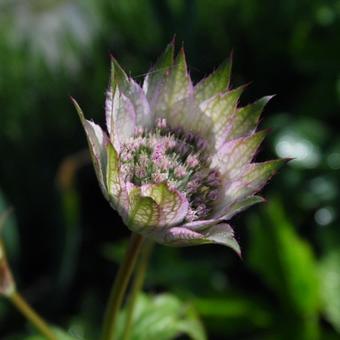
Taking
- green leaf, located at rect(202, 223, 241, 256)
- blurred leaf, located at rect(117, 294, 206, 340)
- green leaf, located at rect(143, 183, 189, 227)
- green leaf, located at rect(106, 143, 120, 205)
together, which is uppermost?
green leaf, located at rect(106, 143, 120, 205)

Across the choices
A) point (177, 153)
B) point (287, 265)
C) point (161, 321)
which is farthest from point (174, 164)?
point (287, 265)

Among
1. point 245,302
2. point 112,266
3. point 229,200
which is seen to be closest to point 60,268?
point 112,266

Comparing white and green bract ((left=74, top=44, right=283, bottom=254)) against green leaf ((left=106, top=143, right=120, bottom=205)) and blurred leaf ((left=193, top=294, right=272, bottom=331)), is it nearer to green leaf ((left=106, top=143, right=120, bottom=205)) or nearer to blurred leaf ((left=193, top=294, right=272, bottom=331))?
green leaf ((left=106, top=143, right=120, bottom=205))

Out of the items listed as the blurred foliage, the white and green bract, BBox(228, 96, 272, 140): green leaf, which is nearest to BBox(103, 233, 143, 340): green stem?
the white and green bract

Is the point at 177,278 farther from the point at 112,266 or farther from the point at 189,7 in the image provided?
the point at 189,7

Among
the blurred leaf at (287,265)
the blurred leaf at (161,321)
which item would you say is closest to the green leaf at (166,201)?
the blurred leaf at (161,321)

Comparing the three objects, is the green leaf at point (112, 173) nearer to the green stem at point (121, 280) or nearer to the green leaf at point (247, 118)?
the green stem at point (121, 280)

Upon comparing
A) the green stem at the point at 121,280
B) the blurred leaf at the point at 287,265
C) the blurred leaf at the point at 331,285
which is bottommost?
the blurred leaf at the point at 331,285
